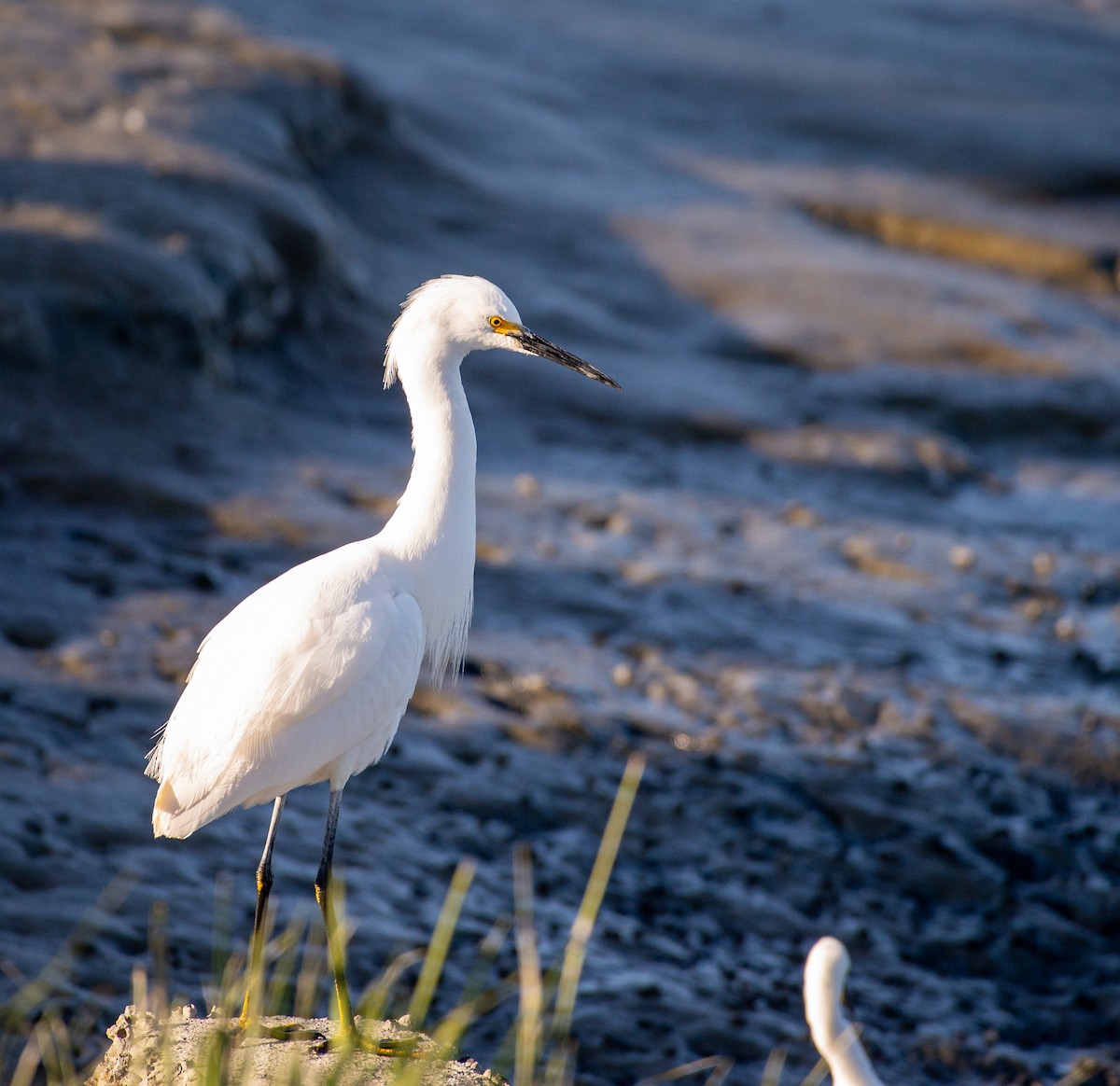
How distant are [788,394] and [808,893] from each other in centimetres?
446

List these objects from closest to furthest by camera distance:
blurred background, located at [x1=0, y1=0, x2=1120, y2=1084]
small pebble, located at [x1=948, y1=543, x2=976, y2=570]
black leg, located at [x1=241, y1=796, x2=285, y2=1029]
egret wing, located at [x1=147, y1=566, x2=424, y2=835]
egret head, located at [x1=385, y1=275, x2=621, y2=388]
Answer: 1. black leg, located at [x1=241, y1=796, x2=285, y2=1029]
2. egret wing, located at [x1=147, y1=566, x2=424, y2=835]
3. egret head, located at [x1=385, y1=275, x2=621, y2=388]
4. blurred background, located at [x1=0, y1=0, x2=1120, y2=1084]
5. small pebble, located at [x1=948, y1=543, x2=976, y2=570]

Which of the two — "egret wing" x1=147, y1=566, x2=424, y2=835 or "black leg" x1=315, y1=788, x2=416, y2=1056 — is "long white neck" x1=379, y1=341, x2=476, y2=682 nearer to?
"egret wing" x1=147, y1=566, x2=424, y2=835

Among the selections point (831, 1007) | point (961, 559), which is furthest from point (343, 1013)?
point (961, 559)

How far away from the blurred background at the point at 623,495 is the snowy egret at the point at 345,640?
1.25 meters

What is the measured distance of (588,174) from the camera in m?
11.1

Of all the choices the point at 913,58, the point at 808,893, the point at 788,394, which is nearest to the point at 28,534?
the point at 808,893

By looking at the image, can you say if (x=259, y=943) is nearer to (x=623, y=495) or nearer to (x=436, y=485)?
(x=436, y=485)

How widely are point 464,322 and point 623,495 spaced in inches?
172

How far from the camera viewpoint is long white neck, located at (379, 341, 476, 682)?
3.57 metres

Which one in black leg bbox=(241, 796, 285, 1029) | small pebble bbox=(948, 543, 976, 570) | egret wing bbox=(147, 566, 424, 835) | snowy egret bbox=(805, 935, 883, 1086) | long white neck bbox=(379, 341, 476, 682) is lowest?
small pebble bbox=(948, 543, 976, 570)

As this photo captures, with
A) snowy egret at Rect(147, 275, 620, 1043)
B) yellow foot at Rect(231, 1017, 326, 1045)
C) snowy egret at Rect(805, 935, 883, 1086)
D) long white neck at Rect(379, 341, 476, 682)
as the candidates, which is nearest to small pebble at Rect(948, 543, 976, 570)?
snowy egret at Rect(805, 935, 883, 1086)

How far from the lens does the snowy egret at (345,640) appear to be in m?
3.33

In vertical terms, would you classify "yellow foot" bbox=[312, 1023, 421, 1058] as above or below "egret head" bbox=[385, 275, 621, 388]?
below

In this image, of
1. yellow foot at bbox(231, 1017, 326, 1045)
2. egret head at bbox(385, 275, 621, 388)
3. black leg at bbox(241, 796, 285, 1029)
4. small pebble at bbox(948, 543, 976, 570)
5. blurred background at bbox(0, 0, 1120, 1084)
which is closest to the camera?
black leg at bbox(241, 796, 285, 1029)
